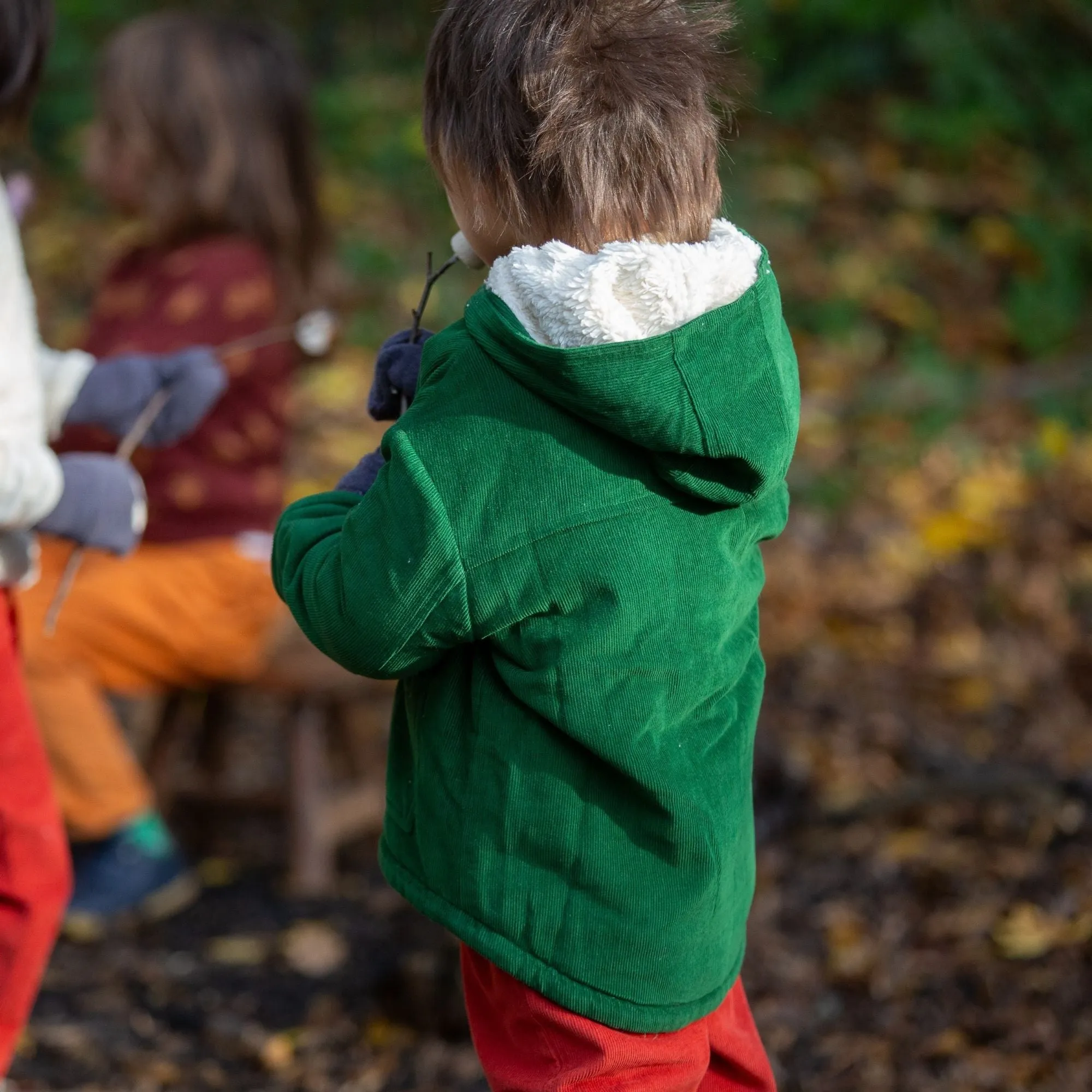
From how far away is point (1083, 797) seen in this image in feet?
10.9

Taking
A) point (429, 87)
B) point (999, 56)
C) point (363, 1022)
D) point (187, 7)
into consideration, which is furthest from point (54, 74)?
point (429, 87)

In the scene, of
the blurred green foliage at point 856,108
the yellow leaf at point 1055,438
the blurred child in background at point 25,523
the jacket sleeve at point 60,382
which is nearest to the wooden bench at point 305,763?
the jacket sleeve at point 60,382

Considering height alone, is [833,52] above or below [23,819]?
below

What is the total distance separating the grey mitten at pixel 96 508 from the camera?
2014 mm

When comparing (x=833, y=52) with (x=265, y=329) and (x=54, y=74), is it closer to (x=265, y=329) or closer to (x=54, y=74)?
(x=54, y=74)

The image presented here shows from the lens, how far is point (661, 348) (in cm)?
140

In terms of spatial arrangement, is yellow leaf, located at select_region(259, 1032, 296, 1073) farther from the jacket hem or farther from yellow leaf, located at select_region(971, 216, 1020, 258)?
yellow leaf, located at select_region(971, 216, 1020, 258)

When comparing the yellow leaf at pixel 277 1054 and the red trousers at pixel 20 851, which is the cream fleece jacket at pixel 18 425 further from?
the yellow leaf at pixel 277 1054

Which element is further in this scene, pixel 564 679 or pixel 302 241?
pixel 302 241

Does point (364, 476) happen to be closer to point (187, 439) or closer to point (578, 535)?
point (578, 535)

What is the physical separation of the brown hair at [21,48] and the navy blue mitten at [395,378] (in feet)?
2.43

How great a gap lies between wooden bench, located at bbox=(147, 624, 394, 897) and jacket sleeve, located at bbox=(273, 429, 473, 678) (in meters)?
1.72

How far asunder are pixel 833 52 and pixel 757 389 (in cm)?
615

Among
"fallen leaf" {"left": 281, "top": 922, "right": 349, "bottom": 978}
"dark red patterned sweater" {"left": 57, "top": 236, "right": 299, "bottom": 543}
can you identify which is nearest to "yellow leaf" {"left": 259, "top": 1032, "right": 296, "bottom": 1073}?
"fallen leaf" {"left": 281, "top": 922, "right": 349, "bottom": 978}
